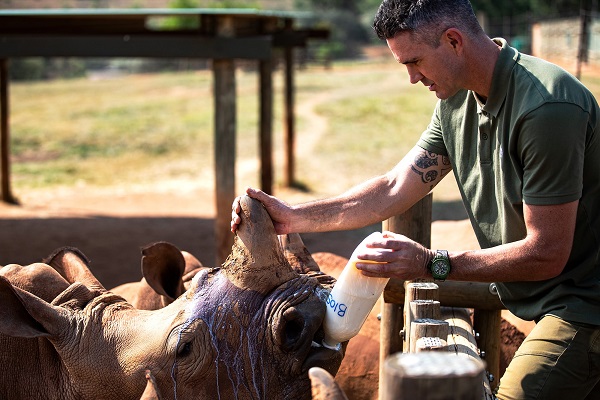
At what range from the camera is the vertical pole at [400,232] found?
4.73 metres

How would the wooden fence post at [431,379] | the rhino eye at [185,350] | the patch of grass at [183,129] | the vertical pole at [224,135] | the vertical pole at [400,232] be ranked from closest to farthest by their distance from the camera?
the wooden fence post at [431,379], the rhino eye at [185,350], the vertical pole at [400,232], the vertical pole at [224,135], the patch of grass at [183,129]

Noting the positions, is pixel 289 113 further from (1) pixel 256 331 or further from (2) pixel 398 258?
(2) pixel 398 258

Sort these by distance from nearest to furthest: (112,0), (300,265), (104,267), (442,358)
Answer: (442,358)
(300,265)
(104,267)
(112,0)

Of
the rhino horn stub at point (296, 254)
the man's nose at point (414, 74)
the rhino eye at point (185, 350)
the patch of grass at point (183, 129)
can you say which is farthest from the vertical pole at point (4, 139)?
the man's nose at point (414, 74)

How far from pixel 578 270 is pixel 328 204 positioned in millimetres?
1173

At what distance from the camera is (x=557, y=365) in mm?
3416

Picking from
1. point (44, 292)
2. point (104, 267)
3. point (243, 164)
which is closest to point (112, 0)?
point (243, 164)

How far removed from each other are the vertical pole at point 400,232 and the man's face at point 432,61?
1166 millimetres

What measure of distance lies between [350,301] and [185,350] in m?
0.69

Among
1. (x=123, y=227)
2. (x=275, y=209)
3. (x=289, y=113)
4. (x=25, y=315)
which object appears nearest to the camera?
(x=25, y=315)

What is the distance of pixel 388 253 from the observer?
3.41 meters

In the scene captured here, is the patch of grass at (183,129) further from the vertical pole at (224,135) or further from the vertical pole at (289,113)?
the vertical pole at (224,135)

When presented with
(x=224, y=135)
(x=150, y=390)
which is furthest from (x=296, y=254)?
(x=224, y=135)

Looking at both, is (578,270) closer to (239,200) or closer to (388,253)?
(388,253)
